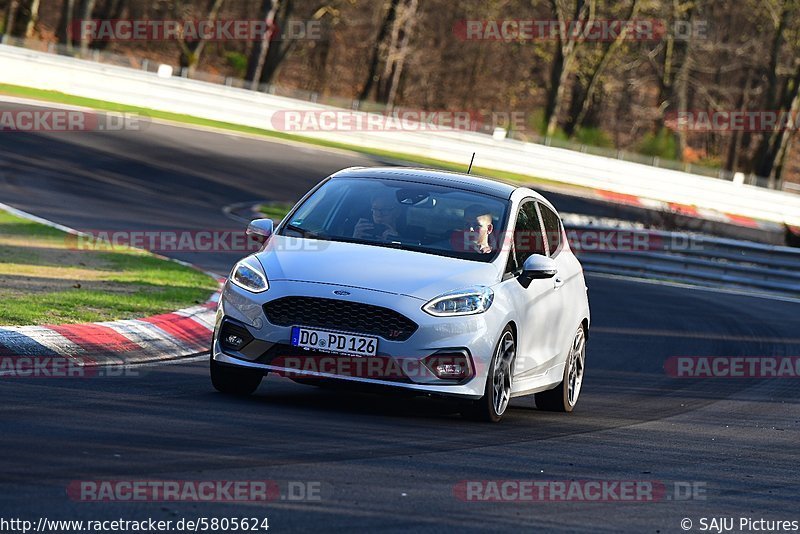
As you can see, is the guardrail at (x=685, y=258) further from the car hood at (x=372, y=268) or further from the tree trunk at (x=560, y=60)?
the tree trunk at (x=560, y=60)

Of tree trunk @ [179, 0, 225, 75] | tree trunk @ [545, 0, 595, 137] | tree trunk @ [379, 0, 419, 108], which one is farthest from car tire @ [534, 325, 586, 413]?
tree trunk @ [379, 0, 419, 108]

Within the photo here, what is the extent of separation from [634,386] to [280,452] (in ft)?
20.1

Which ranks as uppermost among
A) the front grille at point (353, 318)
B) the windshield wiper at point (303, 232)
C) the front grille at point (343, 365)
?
the windshield wiper at point (303, 232)

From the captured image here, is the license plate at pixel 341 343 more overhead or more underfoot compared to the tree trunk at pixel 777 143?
more overhead

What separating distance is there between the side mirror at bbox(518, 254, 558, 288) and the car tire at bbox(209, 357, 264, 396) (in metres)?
1.90

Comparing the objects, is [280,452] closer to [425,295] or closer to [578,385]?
[425,295]

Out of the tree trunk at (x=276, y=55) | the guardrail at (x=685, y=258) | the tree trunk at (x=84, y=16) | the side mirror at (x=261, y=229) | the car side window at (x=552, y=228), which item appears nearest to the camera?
the side mirror at (x=261, y=229)

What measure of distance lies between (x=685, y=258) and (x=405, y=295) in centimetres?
1876

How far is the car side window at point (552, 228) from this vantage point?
10883 millimetres

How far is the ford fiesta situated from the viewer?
873 centimetres

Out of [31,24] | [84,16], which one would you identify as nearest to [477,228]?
[84,16]

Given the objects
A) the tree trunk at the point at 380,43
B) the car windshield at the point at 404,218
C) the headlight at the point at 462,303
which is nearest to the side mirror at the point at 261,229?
the car windshield at the point at 404,218

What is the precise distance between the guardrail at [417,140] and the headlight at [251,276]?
29.9 metres

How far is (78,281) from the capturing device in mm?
14172
